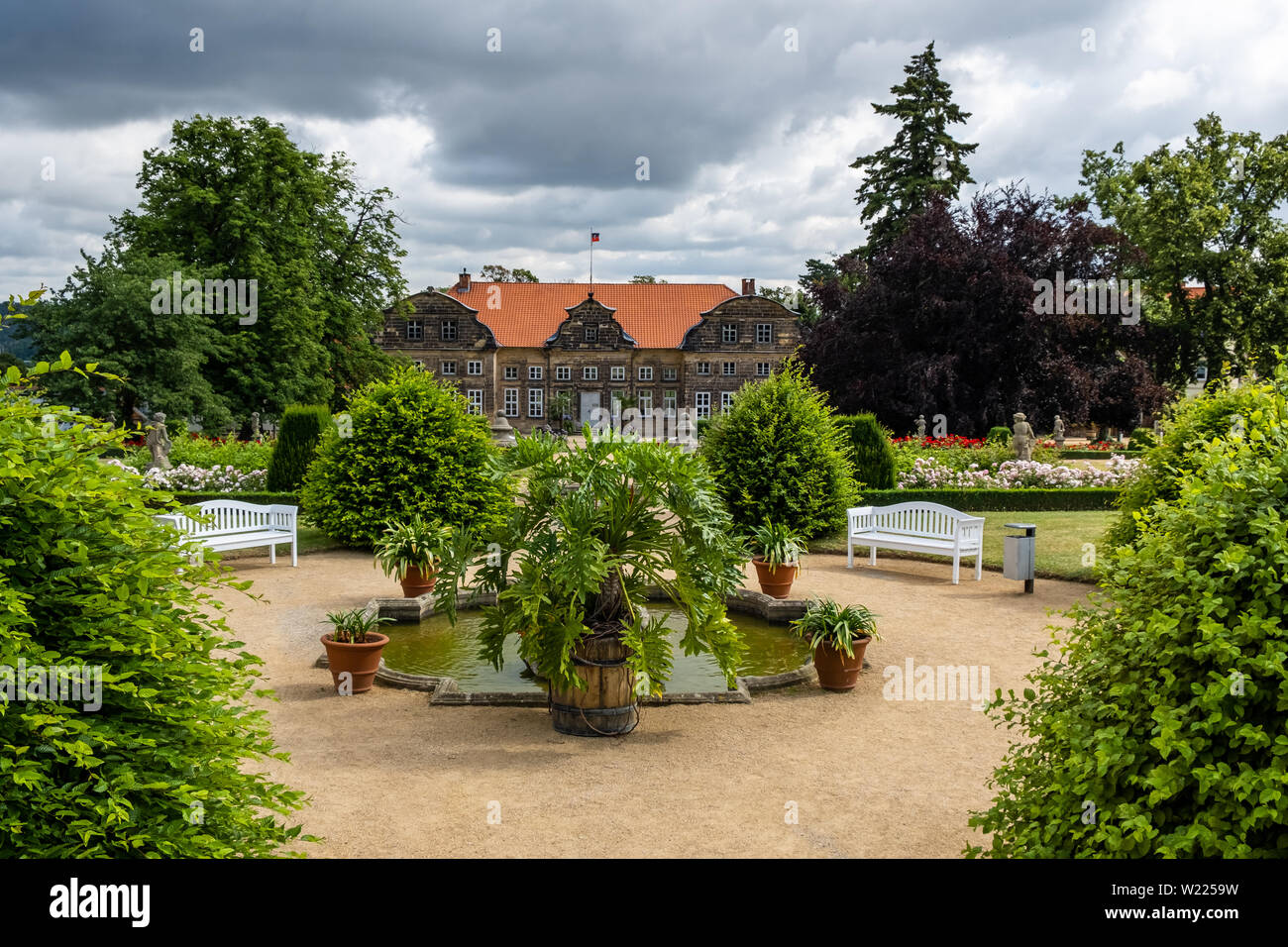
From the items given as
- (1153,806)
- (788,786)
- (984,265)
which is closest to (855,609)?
(788,786)

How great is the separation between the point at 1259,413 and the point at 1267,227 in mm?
39478

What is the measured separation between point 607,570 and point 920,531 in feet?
26.8

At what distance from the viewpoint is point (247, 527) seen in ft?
46.8

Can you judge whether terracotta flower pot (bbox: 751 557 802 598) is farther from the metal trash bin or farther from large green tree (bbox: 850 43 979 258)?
large green tree (bbox: 850 43 979 258)

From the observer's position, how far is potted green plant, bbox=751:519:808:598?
1152 cm

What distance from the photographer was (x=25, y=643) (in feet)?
9.41

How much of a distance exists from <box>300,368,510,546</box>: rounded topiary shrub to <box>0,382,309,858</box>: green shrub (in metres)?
10.5

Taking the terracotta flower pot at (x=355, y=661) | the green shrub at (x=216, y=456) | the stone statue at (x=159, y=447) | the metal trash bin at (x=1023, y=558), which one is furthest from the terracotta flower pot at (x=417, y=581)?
the stone statue at (x=159, y=447)

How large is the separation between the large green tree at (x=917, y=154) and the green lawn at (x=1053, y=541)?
23.2 meters

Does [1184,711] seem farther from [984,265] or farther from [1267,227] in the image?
[1267,227]

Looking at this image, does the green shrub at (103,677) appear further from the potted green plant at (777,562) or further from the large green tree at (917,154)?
the large green tree at (917,154)

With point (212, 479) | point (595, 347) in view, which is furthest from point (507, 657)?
point (595, 347)

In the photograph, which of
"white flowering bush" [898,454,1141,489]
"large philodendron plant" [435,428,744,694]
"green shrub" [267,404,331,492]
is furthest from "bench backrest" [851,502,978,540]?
"green shrub" [267,404,331,492]

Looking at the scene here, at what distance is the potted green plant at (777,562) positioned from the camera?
11523mm
